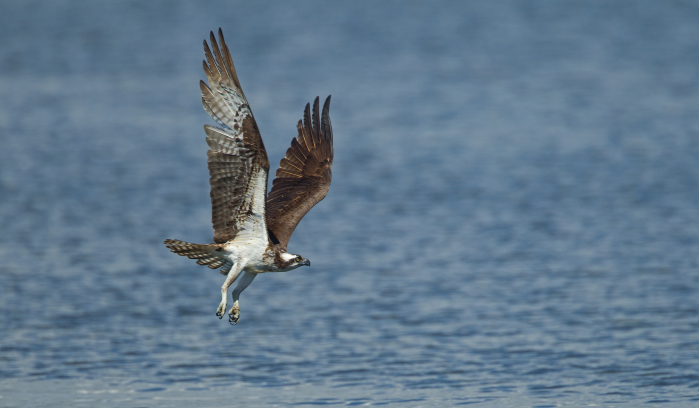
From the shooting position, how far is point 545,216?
18062 mm

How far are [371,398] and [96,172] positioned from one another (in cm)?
1260

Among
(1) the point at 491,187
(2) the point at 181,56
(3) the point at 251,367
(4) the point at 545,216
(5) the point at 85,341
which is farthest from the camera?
(2) the point at 181,56

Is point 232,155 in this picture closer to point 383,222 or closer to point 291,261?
point 291,261

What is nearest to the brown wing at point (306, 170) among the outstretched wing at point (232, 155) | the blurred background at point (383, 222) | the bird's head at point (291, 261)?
the bird's head at point (291, 261)

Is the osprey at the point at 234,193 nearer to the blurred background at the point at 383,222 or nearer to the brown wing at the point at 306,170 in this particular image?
the brown wing at the point at 306,170

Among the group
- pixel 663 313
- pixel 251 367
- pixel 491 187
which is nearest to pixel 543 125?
pixel 491 187

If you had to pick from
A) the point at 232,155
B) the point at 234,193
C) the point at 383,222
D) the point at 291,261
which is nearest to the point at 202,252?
the point at 234,193

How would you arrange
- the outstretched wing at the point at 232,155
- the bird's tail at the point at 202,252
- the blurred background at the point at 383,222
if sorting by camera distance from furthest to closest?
the blurred background at the point at 383,222 < the bird's tail at the point at 202,252 < the outstretched wing at the point at 232,155

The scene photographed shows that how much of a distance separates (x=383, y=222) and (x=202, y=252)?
9.44m

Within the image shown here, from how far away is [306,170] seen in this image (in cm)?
1130

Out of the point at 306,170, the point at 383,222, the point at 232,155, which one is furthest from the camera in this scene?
the point at 383,222

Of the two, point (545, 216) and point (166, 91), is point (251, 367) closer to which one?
point (545, 216)

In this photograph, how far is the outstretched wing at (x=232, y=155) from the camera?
8367 millimetres

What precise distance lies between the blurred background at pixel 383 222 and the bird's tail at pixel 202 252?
1.92 m
